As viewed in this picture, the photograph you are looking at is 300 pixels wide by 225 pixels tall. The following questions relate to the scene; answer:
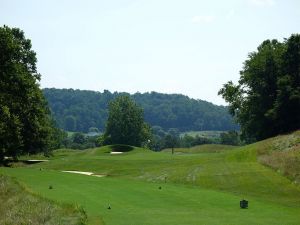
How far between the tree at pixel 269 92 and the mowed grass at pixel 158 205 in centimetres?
3753

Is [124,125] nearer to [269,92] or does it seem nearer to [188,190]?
[269,92]

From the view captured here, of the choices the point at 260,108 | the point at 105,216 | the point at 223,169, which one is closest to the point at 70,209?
the point at 105,216

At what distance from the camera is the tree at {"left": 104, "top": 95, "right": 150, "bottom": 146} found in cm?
14212

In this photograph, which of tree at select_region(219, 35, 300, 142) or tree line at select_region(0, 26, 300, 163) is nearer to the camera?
tree line at select_region(0, 26, 300, 163)

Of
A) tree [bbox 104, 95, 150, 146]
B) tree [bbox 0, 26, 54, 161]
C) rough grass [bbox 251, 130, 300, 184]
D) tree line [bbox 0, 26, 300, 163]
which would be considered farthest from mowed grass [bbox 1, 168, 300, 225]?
tree [bbox 104, 95, 150, 146]

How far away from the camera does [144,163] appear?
6038 centimetres

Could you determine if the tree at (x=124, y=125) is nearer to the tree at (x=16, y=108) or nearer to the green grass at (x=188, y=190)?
the tree at (x=16, y=108)

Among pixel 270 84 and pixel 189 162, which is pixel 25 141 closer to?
pixel 189 162

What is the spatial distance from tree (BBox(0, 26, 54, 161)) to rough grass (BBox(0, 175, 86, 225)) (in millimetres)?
26018

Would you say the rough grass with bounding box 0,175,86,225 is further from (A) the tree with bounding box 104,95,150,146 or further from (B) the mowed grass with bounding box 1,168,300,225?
(A) the tree with bounding box 104,95,150,146

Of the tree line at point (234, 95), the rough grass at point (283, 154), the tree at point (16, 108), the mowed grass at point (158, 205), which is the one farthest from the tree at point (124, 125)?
the mowed grass at point (158, 205)

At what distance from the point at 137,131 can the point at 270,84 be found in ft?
236

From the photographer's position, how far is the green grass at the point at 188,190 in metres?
22.7

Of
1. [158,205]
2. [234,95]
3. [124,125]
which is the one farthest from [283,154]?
[124,125]
